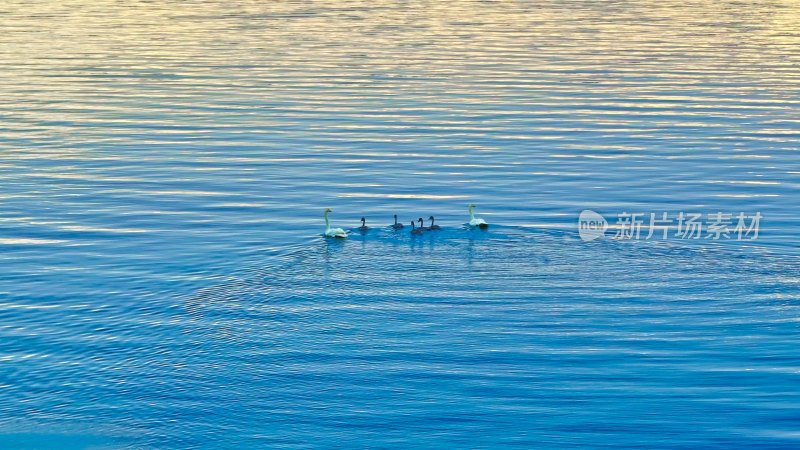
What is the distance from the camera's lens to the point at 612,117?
2111 inches

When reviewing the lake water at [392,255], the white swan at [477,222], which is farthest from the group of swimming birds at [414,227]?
the lake water at [392,255]

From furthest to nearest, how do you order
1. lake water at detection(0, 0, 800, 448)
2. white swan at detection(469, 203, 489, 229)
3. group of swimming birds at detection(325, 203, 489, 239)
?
white swan at detection(469, 203, 489, 229)
group of swimming birds at detection(325, 203, 489, 239)
lake water at detection(0, 0, 800, 448)

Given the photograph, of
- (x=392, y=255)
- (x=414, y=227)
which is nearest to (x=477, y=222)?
(x=414, y=227)

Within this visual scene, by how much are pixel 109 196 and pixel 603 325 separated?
20.1m

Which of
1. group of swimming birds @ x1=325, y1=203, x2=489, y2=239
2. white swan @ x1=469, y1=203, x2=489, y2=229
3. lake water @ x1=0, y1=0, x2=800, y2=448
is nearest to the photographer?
lake water @ x1=0, y1=0, x2=800, y2=448

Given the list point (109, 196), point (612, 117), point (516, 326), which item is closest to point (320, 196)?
point (109, 196)

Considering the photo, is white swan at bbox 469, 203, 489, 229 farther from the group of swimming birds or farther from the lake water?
the lake water

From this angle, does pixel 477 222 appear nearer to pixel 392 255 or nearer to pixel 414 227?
pixel 414 227

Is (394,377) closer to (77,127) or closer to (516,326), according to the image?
(516,326)

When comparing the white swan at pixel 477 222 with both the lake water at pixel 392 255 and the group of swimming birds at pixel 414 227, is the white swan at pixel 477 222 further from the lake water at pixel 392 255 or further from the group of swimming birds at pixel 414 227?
the lake water at pixel 392 255

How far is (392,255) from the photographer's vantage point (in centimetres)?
3319

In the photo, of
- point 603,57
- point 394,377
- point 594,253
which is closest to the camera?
point 394,377

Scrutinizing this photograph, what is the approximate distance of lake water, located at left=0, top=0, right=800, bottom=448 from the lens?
2447 cm

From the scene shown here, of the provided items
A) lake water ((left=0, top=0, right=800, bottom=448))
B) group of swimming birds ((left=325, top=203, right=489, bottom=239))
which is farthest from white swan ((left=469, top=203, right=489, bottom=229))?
lake water ((left=0, top=0, right=800, bottom=448))
